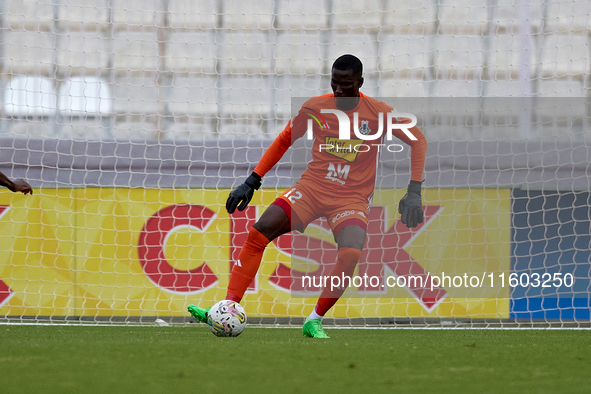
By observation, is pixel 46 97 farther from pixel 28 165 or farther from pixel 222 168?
pixel 222 168

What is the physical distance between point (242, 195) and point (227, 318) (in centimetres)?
67

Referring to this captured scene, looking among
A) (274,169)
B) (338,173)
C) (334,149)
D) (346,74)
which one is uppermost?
(346,74)

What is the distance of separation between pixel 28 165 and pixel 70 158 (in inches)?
13.9

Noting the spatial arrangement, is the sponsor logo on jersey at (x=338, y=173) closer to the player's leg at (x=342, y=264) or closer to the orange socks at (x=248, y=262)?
the player's leg at (x=342, y=264)

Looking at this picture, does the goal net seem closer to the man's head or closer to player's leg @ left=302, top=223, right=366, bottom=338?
player's leg @ left=302, top=223, right=366, bottom=338

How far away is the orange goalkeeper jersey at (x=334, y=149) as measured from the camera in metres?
3.73

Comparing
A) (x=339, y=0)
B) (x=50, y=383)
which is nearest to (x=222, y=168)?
(x=339, y=0)

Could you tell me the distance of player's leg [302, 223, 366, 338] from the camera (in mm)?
3467

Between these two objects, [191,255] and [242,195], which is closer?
[242,195]

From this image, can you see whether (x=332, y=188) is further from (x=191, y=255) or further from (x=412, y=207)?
(x=191, y=255)

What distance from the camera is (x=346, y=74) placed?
348 centimetres

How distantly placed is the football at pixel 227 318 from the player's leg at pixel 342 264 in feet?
1.34

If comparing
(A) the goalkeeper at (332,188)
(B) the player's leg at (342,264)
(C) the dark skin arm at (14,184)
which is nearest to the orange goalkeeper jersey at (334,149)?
(A) the goalkeeper at (332,188)

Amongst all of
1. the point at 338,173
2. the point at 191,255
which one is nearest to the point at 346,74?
the point at 338,173
